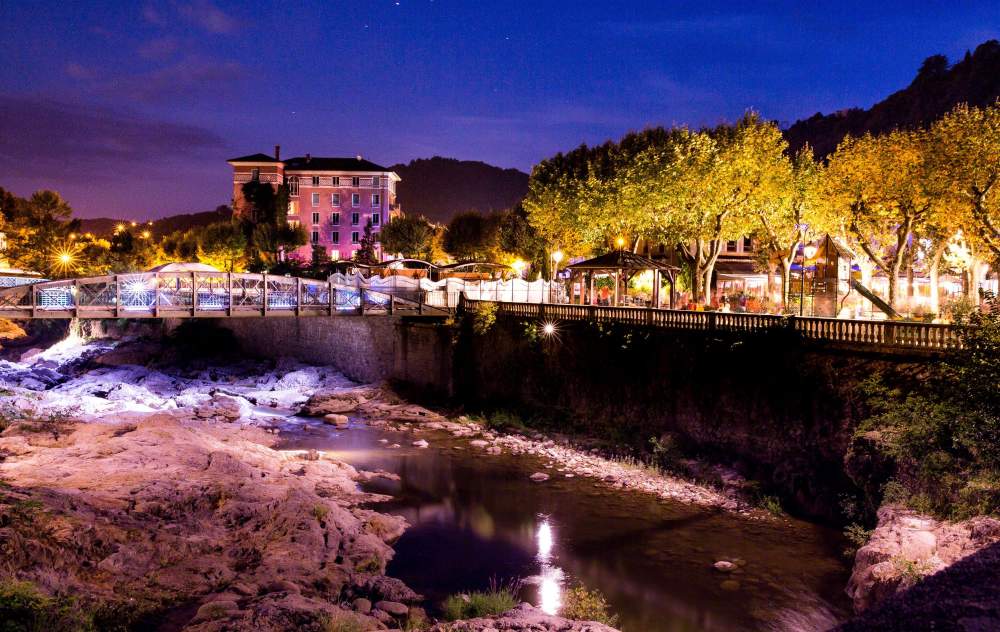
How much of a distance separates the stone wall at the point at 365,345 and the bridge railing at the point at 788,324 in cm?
636

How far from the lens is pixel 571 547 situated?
1645 centimetres

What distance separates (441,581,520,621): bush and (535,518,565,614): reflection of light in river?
2.16 feet

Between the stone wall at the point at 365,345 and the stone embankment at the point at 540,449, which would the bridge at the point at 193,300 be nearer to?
the stone wall at the point at 365,345

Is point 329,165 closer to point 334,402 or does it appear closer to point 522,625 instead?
point 334,402

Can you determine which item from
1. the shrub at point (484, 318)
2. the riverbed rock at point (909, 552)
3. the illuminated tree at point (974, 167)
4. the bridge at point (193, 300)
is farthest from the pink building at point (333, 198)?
the riverbed rock at point (909, 552)

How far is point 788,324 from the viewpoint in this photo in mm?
21375

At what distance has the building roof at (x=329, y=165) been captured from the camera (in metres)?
95.3

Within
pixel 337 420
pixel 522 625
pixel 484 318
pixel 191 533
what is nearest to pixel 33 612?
pixel 191 533

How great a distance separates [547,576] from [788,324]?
1108cm

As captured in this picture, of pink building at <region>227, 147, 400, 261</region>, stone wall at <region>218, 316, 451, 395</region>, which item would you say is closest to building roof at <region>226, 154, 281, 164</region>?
pink building at <region>227, 147, 400, 261</region>

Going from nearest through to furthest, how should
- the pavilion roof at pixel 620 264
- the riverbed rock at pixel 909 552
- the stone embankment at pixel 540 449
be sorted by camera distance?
the riverbed rock at pixel 909 552
the stone embankment at pixel 540 449
the pavilion roof at pixel 620 264

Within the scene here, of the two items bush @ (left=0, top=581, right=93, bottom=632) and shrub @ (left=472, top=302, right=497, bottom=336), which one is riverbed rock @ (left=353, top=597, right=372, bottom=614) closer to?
bush @ (left=0, top=581, right=93, bottom=632)

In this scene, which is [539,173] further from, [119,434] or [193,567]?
[193,567]

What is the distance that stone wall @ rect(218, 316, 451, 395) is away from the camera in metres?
36.0
